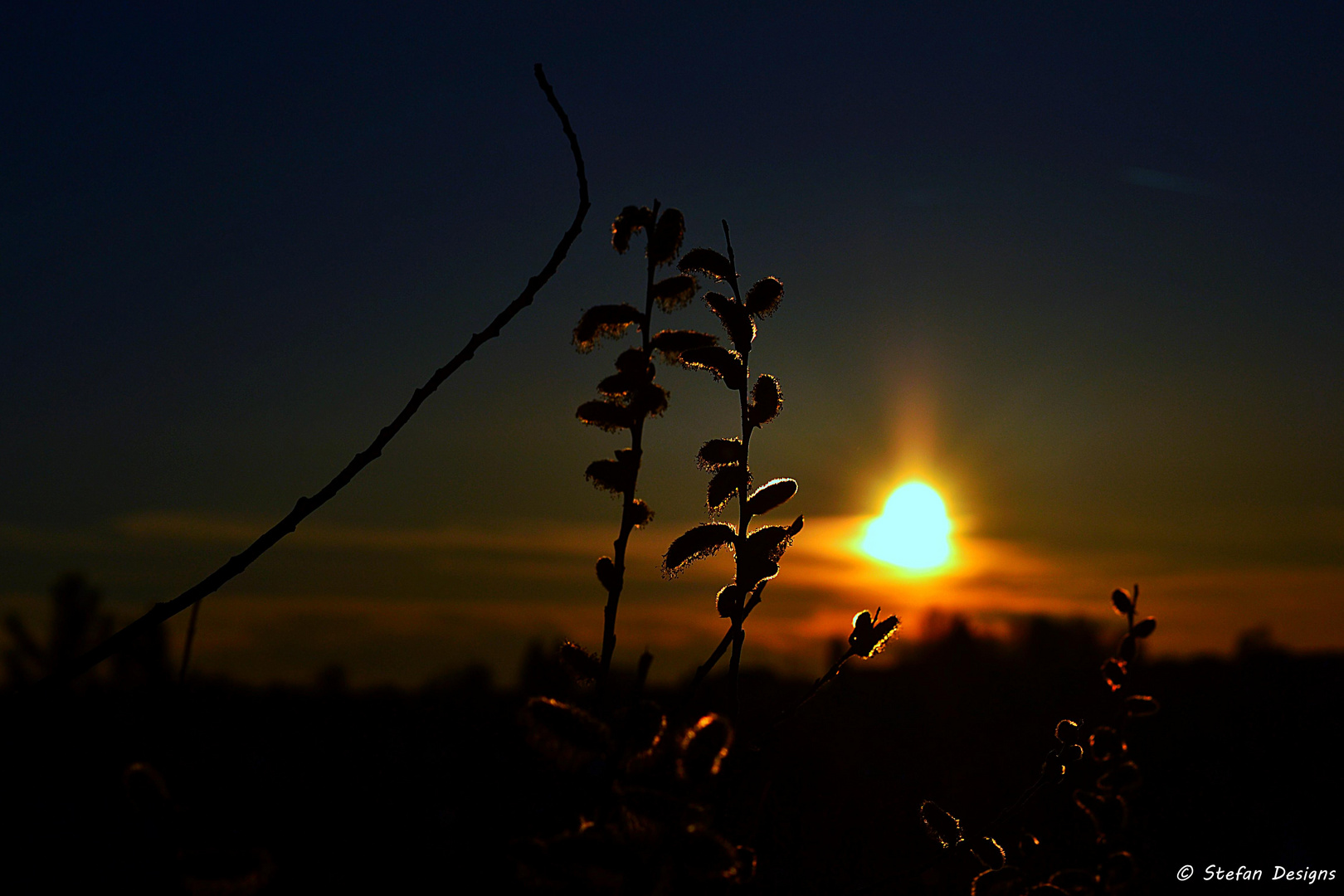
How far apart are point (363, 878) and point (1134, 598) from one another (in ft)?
9.83

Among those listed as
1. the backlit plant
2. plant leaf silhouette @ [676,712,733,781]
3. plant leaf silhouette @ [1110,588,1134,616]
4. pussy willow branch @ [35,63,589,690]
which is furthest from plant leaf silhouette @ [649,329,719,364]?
plant leaf silhouette @ [1110,588,1134,616]

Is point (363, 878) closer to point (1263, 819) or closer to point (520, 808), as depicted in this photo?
point (520, 808)

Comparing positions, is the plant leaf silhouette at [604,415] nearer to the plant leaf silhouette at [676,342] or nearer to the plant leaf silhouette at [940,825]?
the plant leaf silhouette at [676,342]

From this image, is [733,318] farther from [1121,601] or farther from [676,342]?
[1121,601]

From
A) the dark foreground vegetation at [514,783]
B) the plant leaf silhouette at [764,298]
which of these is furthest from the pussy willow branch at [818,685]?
the plant leaf silhouette at [764,298]

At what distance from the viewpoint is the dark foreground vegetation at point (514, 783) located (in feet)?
6.63

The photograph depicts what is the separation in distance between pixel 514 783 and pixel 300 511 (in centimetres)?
312

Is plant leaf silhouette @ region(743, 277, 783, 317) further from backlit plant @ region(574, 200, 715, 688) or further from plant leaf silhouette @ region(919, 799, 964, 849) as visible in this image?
Answer: plant leaf silhouette @ region(919, 799, 964, 849)

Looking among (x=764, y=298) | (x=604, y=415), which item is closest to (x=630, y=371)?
(x=604, y=415)

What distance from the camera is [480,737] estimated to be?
507cm

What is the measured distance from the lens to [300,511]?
1.39 meters

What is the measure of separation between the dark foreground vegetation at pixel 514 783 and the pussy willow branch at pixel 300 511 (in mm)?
101

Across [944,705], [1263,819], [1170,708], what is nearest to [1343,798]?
[1263,819]

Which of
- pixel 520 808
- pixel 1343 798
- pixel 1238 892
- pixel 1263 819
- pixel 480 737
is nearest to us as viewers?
pixel 520 808
